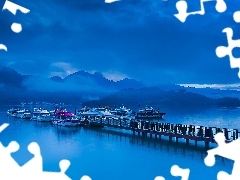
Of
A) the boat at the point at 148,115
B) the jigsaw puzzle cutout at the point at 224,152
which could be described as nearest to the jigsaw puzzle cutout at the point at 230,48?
the jigsaw puzzle cutout at the point at 224,152

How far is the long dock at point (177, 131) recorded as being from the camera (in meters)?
12.6

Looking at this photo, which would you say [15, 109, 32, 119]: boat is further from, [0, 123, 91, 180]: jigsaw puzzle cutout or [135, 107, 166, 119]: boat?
[0, 123, 91, 180]: jigsaw puzzle cutout

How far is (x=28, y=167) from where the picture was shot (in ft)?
11.1

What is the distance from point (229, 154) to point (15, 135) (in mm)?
18768

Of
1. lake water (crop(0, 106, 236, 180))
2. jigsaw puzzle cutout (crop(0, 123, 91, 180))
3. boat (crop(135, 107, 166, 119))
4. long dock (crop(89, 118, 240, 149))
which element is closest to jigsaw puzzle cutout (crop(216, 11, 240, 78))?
jigsaw puzzle cutout (crop(0, 123, 91, 180))

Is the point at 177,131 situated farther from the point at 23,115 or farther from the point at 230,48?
the point at 23,115

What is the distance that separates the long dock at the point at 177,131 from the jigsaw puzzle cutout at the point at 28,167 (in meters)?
8.82

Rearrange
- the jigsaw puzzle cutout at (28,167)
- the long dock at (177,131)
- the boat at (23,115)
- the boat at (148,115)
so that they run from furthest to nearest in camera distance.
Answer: the boat at (23,115) < the boat at (148,115) < the long dock at (177,131) < the jigsaw puzzle cutout at (28,167)

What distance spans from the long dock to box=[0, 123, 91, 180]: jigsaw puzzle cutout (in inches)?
347

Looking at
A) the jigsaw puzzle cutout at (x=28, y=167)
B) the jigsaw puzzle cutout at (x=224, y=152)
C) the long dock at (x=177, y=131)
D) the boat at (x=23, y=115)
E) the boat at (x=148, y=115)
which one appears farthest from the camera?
the boat at (x=23, y=115)

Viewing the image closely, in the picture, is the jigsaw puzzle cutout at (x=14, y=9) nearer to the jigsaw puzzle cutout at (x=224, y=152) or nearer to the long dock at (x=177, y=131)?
the jigsaw puzzle cutout at (x=224, y=152)

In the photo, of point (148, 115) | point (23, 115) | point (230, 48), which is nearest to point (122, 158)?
point (230, 48)

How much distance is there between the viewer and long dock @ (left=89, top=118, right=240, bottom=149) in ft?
41.4

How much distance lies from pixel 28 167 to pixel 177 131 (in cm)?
1165
